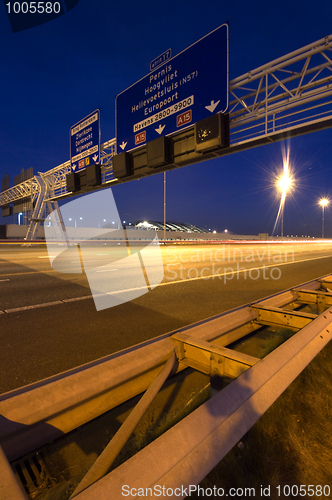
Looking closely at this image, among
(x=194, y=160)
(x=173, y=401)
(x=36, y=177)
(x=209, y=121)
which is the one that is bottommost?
(x=173, y=401)

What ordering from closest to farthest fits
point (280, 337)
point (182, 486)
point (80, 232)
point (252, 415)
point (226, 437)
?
point (182, 486)
point (226, 437)
point (252, 415)
point (280, 337)
point (80, 232)

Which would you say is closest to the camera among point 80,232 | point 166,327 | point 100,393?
point 100,393

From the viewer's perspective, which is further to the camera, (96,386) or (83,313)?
(83,313)

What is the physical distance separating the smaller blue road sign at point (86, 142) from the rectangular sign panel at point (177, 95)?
290 cm

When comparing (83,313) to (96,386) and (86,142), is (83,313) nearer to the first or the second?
(96,386)

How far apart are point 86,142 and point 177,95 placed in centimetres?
837

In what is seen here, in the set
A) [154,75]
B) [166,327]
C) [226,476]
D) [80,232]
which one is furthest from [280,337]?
[80,232]

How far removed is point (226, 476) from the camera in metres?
1.34

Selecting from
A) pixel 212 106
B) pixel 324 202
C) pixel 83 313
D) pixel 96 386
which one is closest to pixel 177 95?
pixel 212 106

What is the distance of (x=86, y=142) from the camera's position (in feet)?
53.0

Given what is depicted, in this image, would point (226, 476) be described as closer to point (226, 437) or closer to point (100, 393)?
point (226, 437)

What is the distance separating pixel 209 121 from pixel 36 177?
25.4 m

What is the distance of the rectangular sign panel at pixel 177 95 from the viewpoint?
8867mm

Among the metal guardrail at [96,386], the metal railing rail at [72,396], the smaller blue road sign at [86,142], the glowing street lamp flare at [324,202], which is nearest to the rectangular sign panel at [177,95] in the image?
the smaller blue road sign at [86,142]
